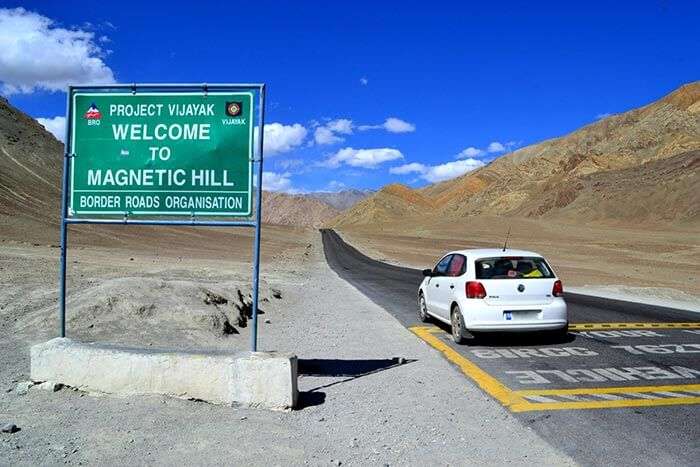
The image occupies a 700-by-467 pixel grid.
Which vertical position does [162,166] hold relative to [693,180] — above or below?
below

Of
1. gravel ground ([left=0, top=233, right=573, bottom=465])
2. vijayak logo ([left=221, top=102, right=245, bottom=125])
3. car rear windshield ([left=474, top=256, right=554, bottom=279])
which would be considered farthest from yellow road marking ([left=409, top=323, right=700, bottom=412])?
vijayak logo ([left=221, top=102, right=245, bottom=125])

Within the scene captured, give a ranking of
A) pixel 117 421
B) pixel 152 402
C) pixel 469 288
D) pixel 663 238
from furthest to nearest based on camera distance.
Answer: pixel 663 238
pixel 469 288
pixel 152 402
pixel 117 421

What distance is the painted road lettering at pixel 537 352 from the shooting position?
916 cm

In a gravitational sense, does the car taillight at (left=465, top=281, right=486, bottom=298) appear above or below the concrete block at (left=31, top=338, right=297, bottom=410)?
above

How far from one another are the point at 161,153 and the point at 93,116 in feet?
2.92

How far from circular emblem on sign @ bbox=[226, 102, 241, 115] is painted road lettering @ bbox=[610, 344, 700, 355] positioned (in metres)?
6.51

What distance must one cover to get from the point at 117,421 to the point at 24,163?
70.4 metres

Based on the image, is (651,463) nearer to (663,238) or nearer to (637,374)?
(637,374)

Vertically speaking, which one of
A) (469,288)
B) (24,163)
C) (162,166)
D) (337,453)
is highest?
(24,163)

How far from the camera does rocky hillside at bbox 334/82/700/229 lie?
86.2m

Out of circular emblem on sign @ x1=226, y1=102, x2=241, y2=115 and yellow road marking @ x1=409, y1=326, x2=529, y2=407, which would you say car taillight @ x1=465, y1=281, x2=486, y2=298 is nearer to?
yellow road marking @ x1=409, y1=326, x2=529, y2=407

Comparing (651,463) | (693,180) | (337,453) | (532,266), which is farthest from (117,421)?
(693,180)

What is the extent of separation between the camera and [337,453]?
16.7ft

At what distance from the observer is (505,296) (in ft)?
32.4
